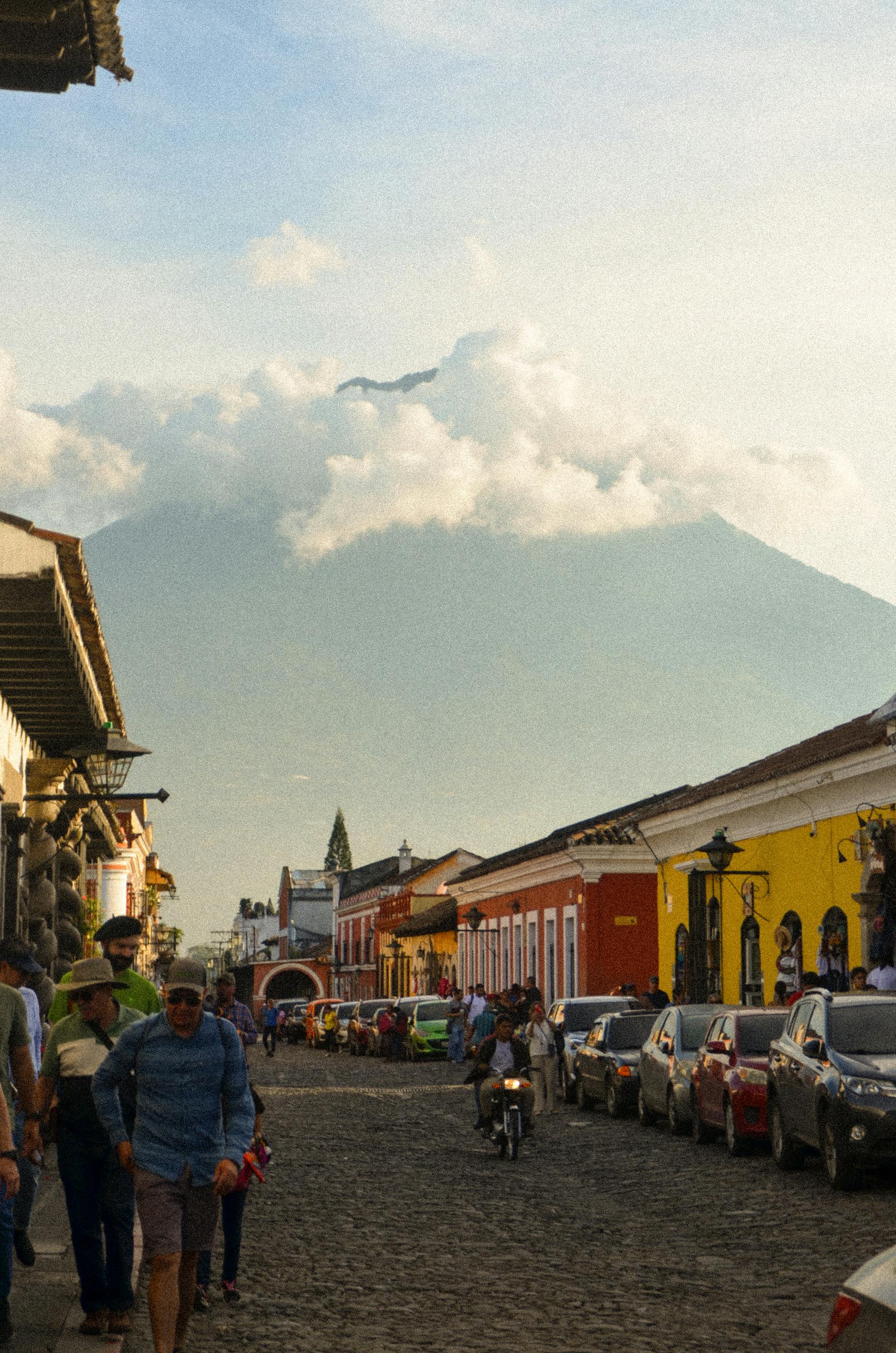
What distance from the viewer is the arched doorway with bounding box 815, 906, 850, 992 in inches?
1024

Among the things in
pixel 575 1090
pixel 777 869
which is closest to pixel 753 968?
pixel 777 869

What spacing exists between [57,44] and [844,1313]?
667 centimetres

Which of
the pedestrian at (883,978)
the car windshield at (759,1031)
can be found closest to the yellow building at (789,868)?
the pedestrian at (883,978)

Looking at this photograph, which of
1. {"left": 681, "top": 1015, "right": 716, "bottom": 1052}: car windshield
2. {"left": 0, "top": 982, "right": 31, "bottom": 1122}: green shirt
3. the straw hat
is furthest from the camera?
{"left": 681, "top": 1015, "right": 716, "bottom": 1052}: car windshield

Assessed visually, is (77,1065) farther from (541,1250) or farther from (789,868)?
(789,868)

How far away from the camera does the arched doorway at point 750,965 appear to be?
3112 centimetres

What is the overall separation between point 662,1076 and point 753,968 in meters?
10.0

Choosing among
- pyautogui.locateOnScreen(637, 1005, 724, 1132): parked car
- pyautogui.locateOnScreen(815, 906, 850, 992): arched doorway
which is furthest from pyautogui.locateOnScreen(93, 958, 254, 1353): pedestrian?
pyautogui.locateOnScreen(815, 906, 850, 992): arched doorway

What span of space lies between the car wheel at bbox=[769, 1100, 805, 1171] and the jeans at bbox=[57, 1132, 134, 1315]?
872cm

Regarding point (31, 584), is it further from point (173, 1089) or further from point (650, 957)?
point (650, 957)

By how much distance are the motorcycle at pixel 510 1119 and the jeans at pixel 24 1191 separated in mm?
9025

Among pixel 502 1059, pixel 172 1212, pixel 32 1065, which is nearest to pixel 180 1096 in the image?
pixel 172 1212

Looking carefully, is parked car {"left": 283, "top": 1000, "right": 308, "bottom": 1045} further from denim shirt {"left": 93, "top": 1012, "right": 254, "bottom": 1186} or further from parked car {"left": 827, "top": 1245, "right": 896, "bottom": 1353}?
parked car {"left": 827, "top": 1245, "right": 896, "bottom": 1353}

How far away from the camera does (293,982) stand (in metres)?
116
